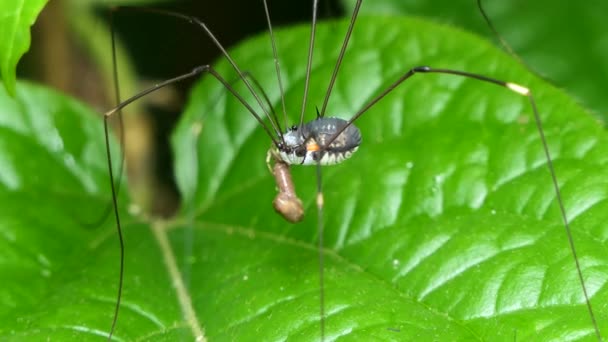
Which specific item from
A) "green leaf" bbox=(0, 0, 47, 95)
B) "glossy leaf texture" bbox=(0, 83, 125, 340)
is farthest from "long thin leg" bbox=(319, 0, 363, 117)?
"green leaf" bbox=(0, 0, 47, 95)

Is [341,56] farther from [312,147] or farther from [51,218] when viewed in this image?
[51,218]

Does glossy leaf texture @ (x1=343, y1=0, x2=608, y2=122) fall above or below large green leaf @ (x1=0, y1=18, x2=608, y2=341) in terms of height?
above

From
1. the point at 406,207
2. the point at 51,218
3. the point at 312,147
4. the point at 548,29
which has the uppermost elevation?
the point at 548,29

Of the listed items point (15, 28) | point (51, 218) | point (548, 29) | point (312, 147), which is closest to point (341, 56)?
point (312, 147)

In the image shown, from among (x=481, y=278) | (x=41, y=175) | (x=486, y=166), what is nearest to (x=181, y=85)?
(x=41, y=175)

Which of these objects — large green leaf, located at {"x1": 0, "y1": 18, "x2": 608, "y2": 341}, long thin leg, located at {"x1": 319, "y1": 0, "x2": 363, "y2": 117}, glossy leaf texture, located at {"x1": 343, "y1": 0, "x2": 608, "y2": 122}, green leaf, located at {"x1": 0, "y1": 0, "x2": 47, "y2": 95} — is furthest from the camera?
glossy leaf texture, located at {"x1": 343, "y1": 0, "x2": 608, "y2": 122}

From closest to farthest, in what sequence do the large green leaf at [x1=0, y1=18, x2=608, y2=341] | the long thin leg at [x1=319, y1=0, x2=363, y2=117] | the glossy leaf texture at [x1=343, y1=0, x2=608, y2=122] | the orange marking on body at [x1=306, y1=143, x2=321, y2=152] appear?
the large green leaf at [x1=0, y1=18, x2=608, y2=341] < the orange marking on body at [x1=306, y1=143, x2=321, y2=152] < the long thin leg at [x1=319, y1=0, x2=363, y2=117] < the glossy leaf texture at [x1=343, y1=0, x2=608, y2=122]

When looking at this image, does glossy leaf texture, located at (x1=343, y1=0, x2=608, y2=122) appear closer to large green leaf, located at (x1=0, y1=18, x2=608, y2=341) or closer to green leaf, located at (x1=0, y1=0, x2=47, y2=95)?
large green leaf, located at (x1=0, y1=18, x2=608, y2=341)
